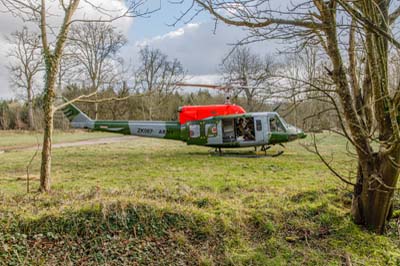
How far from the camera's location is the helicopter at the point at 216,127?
1053 centimetres

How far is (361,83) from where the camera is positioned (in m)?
3.47

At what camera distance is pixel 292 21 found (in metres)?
3.08

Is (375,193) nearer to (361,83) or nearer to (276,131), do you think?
(361,83)

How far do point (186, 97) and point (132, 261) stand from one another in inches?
1206

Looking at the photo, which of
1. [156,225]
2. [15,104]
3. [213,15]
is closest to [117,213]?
[156,225]

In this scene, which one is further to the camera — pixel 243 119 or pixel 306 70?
pixel 243 119

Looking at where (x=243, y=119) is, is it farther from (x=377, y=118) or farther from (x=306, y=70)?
(x=377, y=118)

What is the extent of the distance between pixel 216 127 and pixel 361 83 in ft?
24.7

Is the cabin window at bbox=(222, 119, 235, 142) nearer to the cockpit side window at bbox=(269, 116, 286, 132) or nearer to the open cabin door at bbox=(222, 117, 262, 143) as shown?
the open cabin door at bbox=(222, 117, 262, 143)

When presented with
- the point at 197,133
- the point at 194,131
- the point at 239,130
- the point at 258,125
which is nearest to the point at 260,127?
the point at 258,125

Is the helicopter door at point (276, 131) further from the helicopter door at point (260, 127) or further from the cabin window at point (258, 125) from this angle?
the cabin window at point (258, 125)

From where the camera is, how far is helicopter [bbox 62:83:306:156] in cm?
1053

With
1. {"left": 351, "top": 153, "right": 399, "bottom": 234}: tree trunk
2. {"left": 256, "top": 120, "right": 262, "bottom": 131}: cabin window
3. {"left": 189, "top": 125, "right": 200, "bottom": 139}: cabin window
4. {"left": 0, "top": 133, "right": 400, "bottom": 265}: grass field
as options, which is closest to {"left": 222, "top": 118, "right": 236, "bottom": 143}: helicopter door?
{"left": 256, "top": 120, "right": 262, "bottom": 131}: cabin window

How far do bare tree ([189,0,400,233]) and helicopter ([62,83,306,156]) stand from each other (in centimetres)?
676
